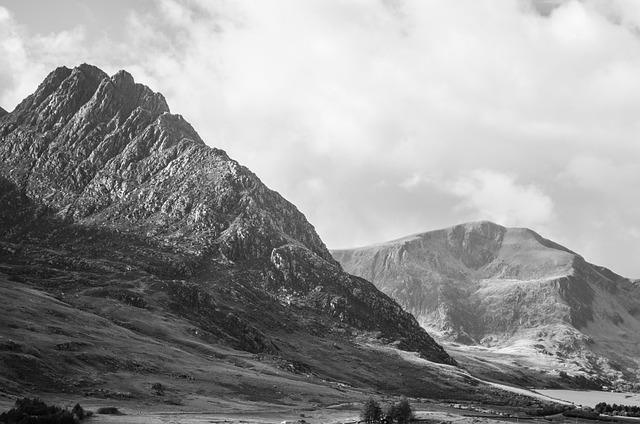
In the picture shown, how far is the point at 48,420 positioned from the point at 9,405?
15.4 m

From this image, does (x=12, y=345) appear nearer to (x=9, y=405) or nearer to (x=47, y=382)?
(x=47, y=382)

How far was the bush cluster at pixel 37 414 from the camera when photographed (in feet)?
352

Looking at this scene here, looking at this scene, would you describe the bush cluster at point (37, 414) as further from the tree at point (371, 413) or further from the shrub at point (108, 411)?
the tree at point (371, 413)

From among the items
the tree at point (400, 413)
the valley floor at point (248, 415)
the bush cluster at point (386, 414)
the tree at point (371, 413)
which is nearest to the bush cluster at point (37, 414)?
the valley floor at point (248, 415)

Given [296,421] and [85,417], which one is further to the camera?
[296,421]

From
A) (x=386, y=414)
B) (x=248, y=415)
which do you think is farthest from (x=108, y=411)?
(x=386, y=414)

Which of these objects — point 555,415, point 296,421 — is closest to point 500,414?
point 555,415

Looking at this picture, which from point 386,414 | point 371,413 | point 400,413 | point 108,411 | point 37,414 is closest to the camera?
point 37,414

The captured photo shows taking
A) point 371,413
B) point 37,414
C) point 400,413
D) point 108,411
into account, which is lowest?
point 37,414

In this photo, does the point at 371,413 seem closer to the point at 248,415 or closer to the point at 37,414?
the point at 248,415

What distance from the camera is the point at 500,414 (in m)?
194

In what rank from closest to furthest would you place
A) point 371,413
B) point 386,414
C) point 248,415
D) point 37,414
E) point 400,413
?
point 37,414 → point 248,415 → point 371,413 → point 400,413 → point 386,414

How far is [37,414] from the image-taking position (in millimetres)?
112188

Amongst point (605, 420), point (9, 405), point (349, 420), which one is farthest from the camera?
point (605, 420)
